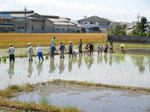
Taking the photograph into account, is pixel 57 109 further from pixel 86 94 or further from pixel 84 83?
pixel 84 83

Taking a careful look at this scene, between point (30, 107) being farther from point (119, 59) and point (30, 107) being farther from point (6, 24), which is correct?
point (6, 24)

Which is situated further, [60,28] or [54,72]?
[60,28]

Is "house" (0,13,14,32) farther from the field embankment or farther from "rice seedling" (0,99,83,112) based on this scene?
"rice seedling" (0,99,83,112)

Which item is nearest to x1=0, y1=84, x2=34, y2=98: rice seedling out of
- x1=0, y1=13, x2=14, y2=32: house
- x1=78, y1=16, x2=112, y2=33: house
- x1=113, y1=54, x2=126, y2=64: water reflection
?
x1=113, y1=54, x2=126, y2=64: water reflection

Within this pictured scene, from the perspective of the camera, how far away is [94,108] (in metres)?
10.1

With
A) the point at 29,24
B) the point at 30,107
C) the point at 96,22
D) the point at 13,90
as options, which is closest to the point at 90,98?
the point at 30,107

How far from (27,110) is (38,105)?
0.38 m

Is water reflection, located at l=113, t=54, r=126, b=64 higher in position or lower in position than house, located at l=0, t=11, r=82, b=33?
lower

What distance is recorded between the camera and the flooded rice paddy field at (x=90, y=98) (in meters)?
10.2

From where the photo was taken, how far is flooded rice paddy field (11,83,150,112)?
33.6ft

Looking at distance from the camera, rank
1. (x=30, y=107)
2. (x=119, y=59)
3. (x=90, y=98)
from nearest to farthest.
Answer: (x=30, y=107), (x=90, y=98), (x=119, y=59)

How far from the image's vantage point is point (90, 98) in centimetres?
1161

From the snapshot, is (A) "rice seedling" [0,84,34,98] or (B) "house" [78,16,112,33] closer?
(A) "rice seedling" [0,84,34,98]

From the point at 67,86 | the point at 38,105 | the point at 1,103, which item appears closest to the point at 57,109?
the point at 38,105
